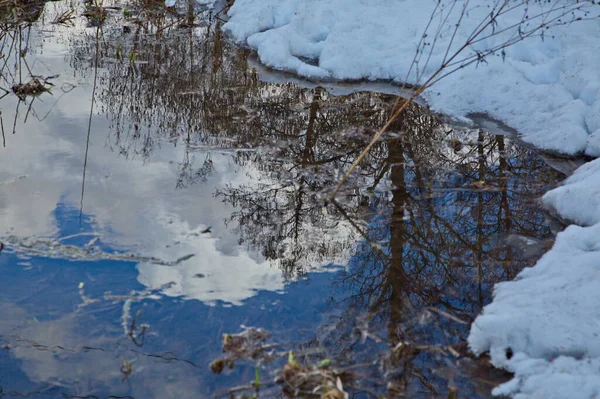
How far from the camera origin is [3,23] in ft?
36.7

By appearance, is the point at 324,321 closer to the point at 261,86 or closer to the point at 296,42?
→ the point at 261,86

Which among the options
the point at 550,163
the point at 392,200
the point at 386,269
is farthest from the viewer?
the point at 550,163

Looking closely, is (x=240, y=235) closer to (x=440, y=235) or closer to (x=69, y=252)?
(x=69, y=252)

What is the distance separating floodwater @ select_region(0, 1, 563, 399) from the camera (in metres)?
3.71

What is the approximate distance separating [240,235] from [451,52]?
4.87 m

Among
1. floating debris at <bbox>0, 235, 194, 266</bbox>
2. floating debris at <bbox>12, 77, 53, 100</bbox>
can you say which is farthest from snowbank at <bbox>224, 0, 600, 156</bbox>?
floating debris at <bbox>12, 77, 53, 100</bbox>

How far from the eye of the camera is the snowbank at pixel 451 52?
23.5 ft

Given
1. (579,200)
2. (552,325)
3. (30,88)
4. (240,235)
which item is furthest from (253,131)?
(552,325)

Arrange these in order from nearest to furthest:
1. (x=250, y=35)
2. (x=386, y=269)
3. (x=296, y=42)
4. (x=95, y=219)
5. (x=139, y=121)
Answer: (x=386, y=269) → (x=95, y=219) → (x=139, y=121) → (x=296, y=42) → (x=250, y=35)

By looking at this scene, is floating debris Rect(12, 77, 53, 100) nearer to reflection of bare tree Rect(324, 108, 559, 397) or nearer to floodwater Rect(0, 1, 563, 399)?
floodwater Rect(0, 1, 563, 399)

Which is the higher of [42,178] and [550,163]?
[550,163]

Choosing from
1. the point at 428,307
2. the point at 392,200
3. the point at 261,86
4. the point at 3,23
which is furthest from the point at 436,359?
the point at 3,23

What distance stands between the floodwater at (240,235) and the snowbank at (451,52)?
1.72 ft

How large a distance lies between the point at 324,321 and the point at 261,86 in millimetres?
5211
